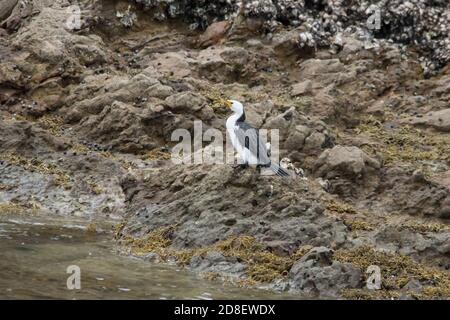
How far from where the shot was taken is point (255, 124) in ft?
59.1

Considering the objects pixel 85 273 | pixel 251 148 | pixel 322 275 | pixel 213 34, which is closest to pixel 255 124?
Result: pixel 251 148

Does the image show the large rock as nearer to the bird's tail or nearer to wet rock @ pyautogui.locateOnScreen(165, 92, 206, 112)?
wet rock @ pyautogui.locateOnScreen(165, 92, 206, 112)

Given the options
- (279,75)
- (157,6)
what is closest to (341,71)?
(279,75)

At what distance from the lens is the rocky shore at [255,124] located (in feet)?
41.1

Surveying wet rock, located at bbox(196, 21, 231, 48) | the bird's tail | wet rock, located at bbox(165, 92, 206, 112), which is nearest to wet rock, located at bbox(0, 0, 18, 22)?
wet rock, located at bbox(196, 21, 231, 48)

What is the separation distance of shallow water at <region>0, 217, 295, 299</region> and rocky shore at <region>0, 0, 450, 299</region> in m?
0.55

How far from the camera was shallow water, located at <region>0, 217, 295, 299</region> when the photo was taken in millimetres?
10047

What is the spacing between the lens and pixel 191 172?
577 inches

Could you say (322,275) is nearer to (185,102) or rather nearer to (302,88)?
(185,102)

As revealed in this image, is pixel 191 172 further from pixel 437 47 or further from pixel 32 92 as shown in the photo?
pixel 437 47

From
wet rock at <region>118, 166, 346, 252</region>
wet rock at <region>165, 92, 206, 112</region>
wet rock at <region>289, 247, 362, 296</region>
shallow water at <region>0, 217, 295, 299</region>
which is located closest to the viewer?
shallow water at <region>0, 217, 295, 299</region>

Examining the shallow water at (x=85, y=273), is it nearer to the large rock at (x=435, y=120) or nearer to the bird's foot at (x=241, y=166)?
the bird's foot at (x=241, y=166)

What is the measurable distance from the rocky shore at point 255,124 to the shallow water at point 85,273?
1.81 ft
